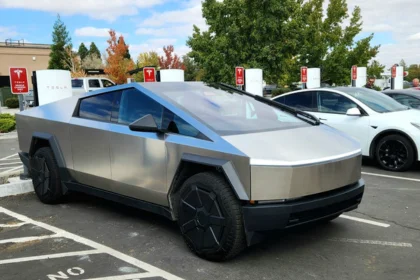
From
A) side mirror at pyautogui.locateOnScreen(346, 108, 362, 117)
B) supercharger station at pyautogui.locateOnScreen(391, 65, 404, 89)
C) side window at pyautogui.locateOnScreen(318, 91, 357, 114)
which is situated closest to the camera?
side mirror at pyautogui.locateOnScreen(346, 108, 362, 117)

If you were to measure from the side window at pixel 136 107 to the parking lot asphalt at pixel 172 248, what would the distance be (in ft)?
3.85

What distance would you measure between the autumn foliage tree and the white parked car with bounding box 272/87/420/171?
2999cm

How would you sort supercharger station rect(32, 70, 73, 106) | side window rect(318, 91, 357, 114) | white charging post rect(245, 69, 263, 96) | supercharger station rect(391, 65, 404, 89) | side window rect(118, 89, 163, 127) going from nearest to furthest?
side window rect(118, 89, 163, 127), supercharger station rect(32, 70, 73, 106), side window rect(318, 91, 357, 114), white charging post rect(245, 69, 263, 96), supercharger station rect(391, 65, 404, 89)

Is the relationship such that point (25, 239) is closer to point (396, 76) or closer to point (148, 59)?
point (396, 76)

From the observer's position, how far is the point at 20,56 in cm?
4838

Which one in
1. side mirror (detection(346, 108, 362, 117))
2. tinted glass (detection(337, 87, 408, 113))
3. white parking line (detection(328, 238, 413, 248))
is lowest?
white parking line (detection(328, 238, 413, 248))

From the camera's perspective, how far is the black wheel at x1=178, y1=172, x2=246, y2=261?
3258 millimetres

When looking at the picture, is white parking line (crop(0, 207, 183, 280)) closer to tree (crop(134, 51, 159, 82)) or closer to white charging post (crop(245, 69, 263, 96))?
white charging post (crop(245, 69, 263, 96))

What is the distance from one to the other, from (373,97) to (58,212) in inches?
236

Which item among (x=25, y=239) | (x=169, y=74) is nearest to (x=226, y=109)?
(x=25, y=239)

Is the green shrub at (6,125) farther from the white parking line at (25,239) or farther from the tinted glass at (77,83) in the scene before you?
the white parking line at (25,239)

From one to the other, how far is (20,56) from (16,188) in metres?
47.7

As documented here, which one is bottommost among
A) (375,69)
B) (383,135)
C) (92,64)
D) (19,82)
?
(383,135)

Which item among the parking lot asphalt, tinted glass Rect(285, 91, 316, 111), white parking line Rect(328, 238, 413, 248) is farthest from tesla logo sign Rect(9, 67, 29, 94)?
white parking line Rect(328, 238, 413, 248)
